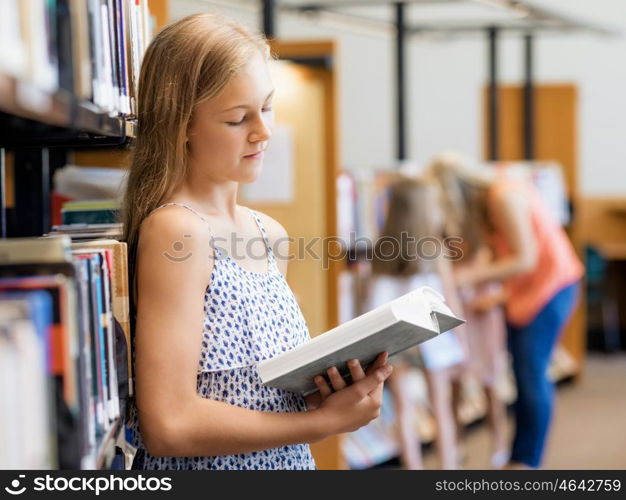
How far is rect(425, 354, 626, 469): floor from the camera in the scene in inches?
174

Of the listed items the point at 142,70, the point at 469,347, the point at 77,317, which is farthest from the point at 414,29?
the point at 77,317

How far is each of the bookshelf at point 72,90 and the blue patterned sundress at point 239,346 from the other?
0.43ft

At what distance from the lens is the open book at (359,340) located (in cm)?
125

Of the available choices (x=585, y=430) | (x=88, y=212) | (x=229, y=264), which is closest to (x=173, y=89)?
(x=229, y=264)

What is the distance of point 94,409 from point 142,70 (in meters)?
0.54

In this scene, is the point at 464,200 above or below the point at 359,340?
below

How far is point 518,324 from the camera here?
12.5 feet

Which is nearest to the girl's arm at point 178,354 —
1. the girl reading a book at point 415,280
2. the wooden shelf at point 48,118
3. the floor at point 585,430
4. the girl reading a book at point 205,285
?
the girl reading a book at point 205,285

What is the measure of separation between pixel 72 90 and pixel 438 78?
8.32 metres

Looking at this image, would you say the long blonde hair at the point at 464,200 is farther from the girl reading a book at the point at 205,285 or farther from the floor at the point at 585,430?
the girl reading a book at the point at 205,285

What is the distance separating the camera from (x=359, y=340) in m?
1.25

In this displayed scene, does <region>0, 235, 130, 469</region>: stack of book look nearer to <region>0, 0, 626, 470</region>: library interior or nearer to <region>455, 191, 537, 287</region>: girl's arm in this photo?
<region>0, 0, 626, 470</region>: library interior

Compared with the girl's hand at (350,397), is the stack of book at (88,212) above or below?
above

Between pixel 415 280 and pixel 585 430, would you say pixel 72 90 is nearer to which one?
pixel 415 280
